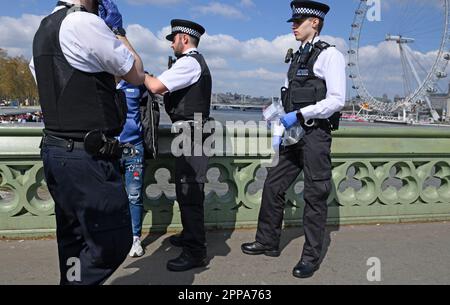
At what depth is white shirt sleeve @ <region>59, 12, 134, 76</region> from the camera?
2.12 m

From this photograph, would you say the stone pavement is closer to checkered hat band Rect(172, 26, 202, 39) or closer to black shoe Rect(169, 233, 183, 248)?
black shoe Rect(169, 233, 183, 248)

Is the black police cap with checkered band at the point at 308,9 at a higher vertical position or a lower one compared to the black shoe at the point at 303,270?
higher

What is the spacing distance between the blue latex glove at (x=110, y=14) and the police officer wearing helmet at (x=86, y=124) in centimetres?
5

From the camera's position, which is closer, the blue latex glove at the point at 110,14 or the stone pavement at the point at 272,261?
the blue latex glove at the point at 110,14

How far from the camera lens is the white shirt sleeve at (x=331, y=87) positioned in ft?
11.2

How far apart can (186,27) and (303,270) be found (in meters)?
2.24

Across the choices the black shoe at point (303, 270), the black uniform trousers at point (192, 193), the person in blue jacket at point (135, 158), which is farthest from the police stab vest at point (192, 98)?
the black shoe at point (303, 270)

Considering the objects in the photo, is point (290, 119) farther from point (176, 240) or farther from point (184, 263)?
point (176, 240)

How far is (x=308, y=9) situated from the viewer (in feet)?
11.8

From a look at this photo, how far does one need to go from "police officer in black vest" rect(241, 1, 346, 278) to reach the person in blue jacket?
4.22 ft

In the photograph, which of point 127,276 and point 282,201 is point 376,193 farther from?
point 127,276

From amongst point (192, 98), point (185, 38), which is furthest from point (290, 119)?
point (185, 38)

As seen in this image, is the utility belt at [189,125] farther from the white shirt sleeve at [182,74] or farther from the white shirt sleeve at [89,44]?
the white shirt sleeve at [89,44]

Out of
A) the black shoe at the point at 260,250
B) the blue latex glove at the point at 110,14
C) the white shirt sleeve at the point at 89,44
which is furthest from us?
the black shoe at the point at 260,250
